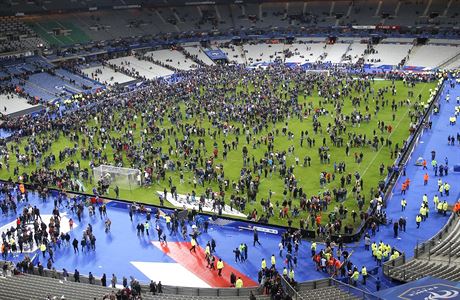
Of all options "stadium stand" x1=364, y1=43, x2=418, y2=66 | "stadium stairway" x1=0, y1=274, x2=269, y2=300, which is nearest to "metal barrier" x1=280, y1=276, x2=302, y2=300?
"stadium stairway" x1=0, y1=274, x2=269, y2=300

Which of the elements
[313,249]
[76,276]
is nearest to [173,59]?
[313,249]

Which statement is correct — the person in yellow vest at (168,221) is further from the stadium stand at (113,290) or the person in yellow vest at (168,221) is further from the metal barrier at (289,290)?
the metal barrier at (289,290)

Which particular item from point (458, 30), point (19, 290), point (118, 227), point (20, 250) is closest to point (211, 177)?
point (118, 227)

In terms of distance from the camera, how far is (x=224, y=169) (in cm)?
3688

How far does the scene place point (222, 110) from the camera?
50.5 m

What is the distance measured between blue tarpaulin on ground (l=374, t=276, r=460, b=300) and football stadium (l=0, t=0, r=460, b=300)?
3.1 inches

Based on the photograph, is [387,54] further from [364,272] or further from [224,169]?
[364,272]

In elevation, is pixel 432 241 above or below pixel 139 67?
below

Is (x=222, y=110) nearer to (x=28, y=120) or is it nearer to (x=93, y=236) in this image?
(x=28, y=120)

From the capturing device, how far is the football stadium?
22812 millimetres

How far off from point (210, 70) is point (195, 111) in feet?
78.4

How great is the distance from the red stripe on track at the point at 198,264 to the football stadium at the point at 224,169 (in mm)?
95

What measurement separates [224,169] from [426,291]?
22.1 m

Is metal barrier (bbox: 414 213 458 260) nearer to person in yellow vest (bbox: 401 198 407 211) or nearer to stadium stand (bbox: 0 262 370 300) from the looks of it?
person in yellow vest (bbox: 401 198 407 211)
